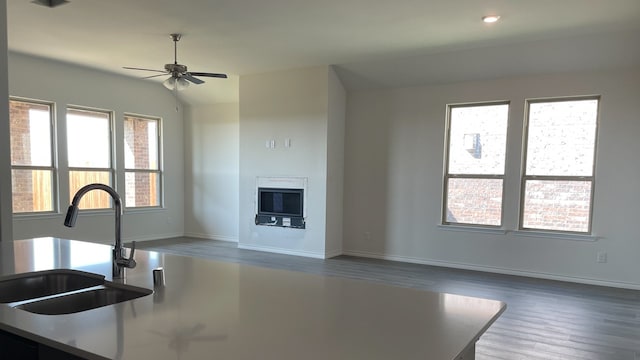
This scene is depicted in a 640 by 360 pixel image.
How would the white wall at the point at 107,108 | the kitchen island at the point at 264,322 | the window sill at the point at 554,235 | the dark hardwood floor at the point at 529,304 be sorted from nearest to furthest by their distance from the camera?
the kitchen island at the point at 264,322 → the dark hardwood floor at the point at 529,304 → the window sill at the point at 554,235 → the white wall at the point at 107,108

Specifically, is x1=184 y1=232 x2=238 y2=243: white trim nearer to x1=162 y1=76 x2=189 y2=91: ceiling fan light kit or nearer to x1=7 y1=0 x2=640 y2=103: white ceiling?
x1=7 y1=0 x2=640 y2=103: white ceiling

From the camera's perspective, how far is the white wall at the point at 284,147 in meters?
6.18

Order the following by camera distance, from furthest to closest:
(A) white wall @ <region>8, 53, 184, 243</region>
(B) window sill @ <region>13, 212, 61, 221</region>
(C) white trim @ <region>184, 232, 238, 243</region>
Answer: (C) white trim @ <region>184, 232, 238, 243</region> → (A) white wall @ <region>8, 53, 184, 243</region> → (B) window sill @ <region>13, 212, 61, 221</region>

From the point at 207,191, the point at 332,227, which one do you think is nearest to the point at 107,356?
the point at 332,227

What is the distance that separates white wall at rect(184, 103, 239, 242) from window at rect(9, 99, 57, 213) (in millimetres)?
2504

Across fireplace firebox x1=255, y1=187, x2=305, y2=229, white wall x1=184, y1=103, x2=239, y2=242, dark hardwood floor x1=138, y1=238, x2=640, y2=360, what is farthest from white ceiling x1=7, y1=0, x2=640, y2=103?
dark hardwood floor x1=138, y1=238, x2=640, y2=360

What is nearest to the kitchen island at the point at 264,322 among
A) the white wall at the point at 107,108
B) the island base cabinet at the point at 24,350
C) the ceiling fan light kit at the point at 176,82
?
the island base cabinet at the point at 24,350

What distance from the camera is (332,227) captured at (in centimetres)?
637

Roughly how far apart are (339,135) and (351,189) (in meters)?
0.88

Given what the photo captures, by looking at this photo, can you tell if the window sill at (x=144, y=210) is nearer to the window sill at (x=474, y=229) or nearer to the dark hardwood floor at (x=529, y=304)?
the dark hardwood floor at (x=529, y=304)

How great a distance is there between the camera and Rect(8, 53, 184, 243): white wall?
598 centimetres

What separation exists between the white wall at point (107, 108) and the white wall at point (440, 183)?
12.2ft

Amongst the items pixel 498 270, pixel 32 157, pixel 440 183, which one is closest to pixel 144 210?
pixel 32 157

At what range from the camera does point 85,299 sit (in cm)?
157
